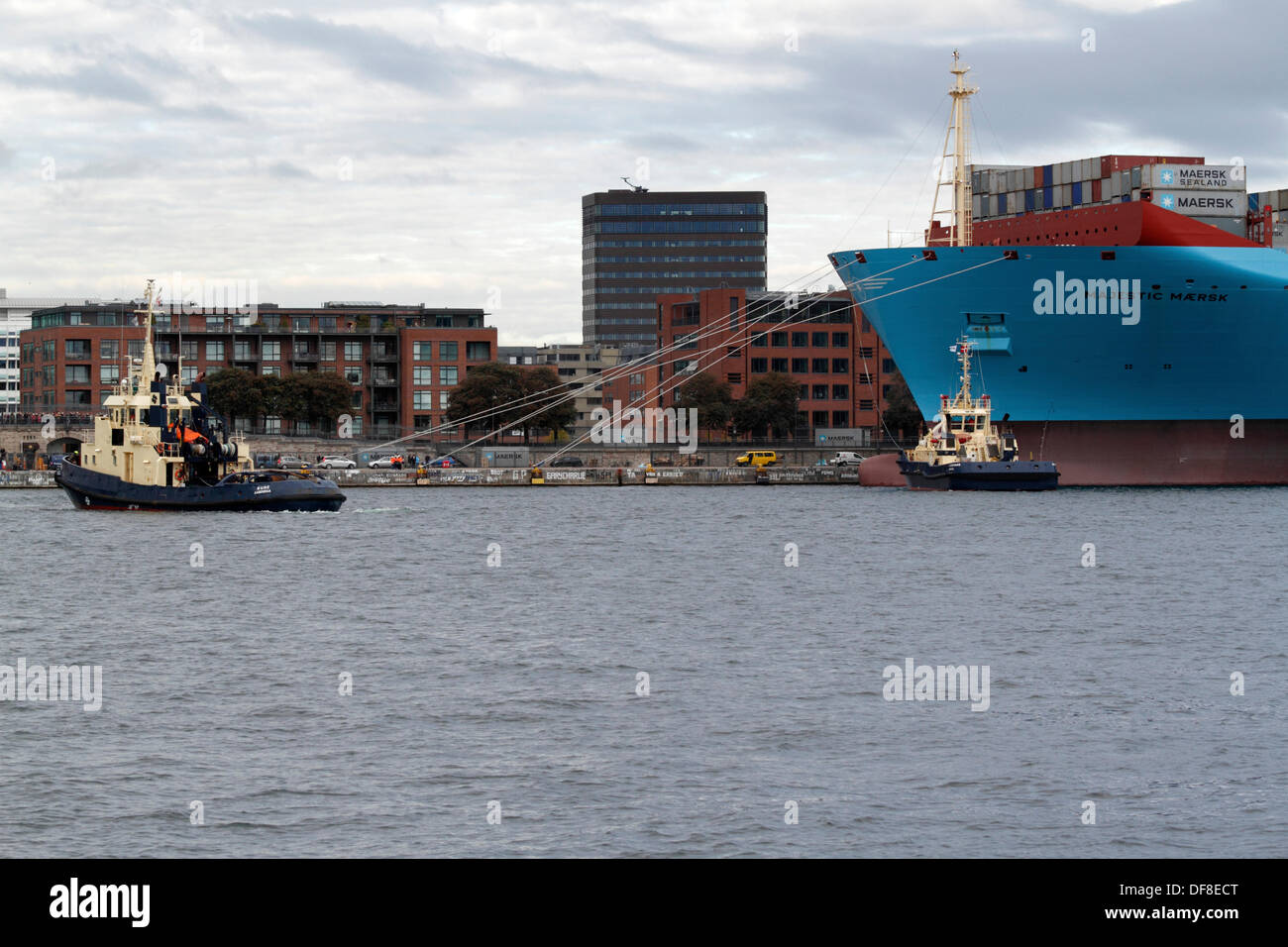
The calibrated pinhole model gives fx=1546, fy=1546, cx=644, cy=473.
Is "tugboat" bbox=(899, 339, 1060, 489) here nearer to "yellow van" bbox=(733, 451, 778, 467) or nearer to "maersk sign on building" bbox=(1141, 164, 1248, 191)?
"maersk sign on building" bbox=(1141, 164, 1248, 191)

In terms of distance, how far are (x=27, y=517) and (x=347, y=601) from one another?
43.9 m

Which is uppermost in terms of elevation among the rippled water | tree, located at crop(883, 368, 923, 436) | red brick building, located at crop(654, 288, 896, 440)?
red brick building, located at crop(654, 288, 896, 440)

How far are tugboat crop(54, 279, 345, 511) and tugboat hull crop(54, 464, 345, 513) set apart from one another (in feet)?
0.15

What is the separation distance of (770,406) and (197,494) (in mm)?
88212

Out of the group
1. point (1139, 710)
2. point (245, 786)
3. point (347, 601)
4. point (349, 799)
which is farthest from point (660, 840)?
point (347, 601)

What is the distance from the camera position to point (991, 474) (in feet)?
293

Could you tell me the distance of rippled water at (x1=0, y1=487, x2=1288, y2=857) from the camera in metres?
18.0

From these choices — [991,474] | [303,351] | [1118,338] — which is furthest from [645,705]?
[303,351]

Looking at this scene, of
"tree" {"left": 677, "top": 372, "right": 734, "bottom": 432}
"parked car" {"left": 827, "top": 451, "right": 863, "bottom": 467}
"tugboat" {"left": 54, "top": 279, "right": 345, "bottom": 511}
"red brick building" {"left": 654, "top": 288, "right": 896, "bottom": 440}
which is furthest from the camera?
"red brick building" {"left": 654, "top": 288, "right": 896, "bottom": 440}

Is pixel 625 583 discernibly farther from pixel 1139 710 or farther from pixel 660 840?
pixel 660 840

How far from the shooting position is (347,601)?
41.6 m

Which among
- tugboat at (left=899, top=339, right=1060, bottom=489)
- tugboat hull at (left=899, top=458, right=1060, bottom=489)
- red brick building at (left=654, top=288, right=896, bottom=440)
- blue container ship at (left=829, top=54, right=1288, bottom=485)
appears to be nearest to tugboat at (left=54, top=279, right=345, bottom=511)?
blue container ship at (left=829, top=54, right=1288, bottom=485)

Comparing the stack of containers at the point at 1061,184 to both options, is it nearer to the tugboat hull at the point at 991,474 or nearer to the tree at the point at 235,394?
the tugboat hull at the point at 991,474
